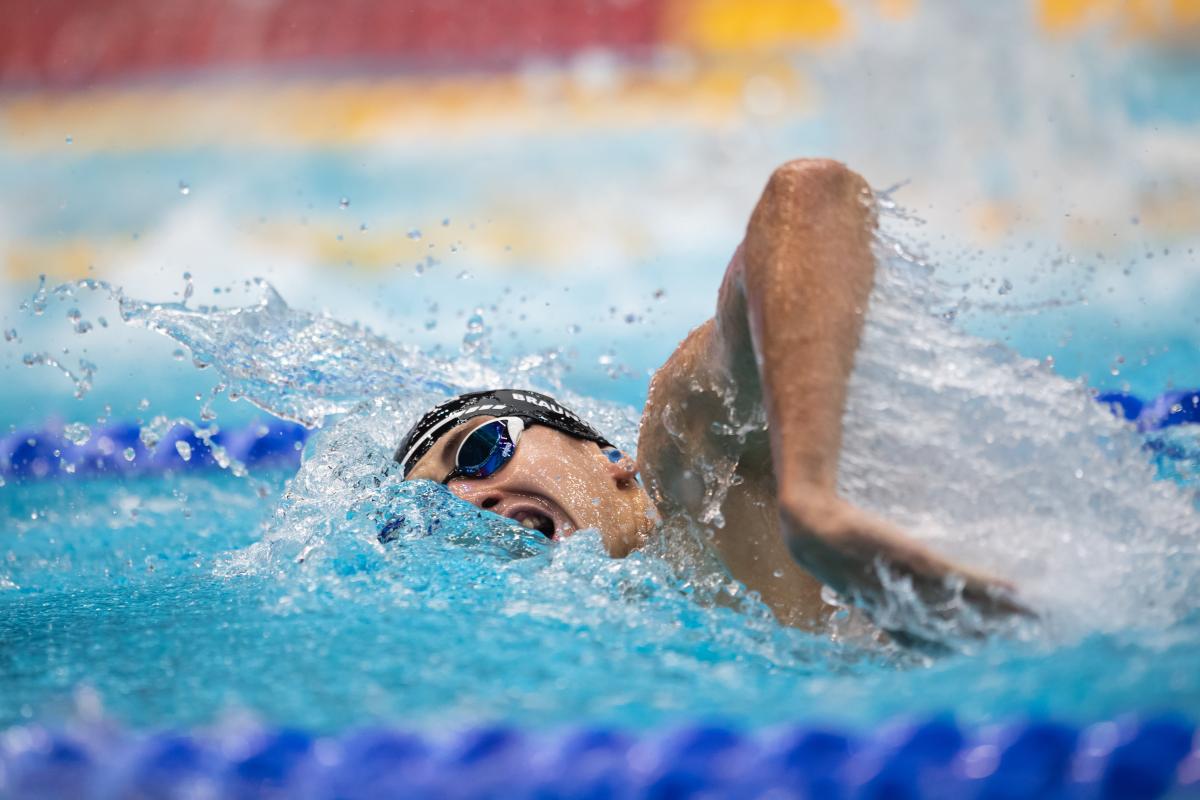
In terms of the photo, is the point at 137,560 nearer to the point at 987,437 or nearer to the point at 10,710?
the point at 10,710

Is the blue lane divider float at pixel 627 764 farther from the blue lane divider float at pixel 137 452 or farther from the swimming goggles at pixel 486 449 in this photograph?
the blue lane divider float at pixel 137 452

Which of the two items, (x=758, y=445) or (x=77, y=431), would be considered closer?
(x=758, y=445)

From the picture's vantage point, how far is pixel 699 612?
5.05 feet

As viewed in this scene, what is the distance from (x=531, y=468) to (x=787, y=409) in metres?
0.62

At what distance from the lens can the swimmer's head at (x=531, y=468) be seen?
67.0 inches

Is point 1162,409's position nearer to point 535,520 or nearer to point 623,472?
point 623,472

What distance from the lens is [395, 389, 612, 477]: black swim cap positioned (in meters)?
1.82

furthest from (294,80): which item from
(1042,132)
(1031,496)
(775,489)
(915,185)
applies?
(1031,496)

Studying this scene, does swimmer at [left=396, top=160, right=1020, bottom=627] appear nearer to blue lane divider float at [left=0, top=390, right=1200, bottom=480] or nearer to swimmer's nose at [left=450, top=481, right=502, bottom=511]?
swimmer's nose at [left=450, top=481, right=502, bottom=511]

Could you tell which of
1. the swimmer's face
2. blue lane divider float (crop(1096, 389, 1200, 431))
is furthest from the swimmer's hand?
blue lane divider float (crop(1096, 389, 1200, 431))

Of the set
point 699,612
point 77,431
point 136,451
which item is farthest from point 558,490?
point 136,451

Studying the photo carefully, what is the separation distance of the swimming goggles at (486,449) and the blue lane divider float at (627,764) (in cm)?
66

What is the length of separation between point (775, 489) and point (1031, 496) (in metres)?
0.35

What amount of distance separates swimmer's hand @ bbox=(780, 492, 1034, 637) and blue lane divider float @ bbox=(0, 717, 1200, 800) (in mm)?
106
